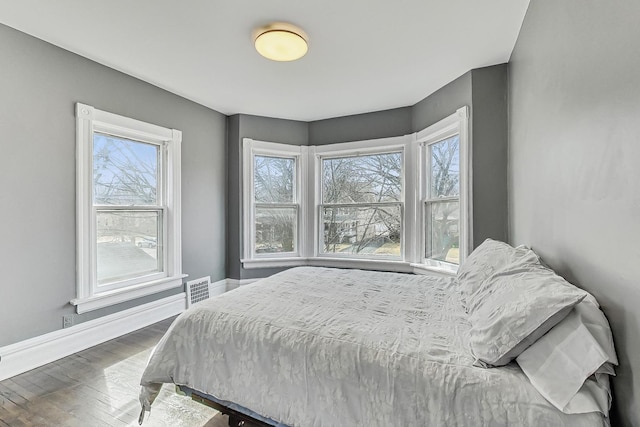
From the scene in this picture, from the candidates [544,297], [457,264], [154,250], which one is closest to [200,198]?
[154,250]

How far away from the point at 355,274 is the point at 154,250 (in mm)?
2341

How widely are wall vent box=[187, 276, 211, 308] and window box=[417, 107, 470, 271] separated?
2809 millimetres

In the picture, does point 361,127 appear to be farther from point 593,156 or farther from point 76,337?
point 76,337

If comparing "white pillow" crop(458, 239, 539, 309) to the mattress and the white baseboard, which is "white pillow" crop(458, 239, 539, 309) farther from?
the white baseboard

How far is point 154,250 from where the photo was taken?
340cm

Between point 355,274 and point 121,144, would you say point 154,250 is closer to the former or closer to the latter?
point 121,144

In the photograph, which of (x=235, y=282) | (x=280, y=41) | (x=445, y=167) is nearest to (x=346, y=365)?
(x=280, y=41)

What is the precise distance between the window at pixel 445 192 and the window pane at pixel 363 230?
0.45m

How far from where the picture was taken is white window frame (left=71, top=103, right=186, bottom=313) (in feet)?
8.64

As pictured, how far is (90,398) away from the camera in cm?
195

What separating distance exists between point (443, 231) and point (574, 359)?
8.47 ft

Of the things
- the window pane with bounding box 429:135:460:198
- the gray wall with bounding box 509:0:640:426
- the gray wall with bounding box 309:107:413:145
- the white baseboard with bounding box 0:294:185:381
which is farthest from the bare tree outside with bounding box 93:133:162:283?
the gray wall with bounding box 509:0:640:426

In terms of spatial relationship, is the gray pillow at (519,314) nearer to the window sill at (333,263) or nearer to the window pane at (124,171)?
the window sill at (333,263)

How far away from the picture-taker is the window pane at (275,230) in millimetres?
4340
